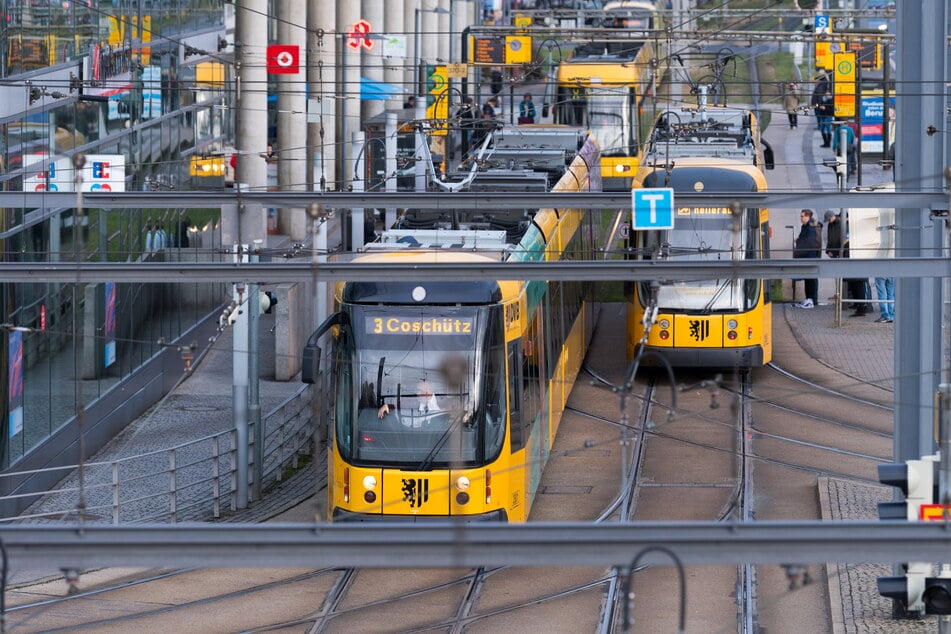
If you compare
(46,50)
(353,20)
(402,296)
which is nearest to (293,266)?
(402,296)

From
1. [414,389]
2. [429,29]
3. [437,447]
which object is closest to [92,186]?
[414,389]

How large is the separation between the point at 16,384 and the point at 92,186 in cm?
234

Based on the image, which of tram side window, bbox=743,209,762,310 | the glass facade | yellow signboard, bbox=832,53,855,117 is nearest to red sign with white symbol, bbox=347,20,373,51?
the glass facade

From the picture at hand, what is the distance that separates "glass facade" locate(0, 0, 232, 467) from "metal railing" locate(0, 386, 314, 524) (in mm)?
744

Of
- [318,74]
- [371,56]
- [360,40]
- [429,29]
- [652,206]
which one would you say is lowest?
[652,206]

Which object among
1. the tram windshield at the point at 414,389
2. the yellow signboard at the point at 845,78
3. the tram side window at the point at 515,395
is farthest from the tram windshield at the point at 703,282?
the yellow signboard at the point at 845,78

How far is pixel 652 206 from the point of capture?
12.5 meters

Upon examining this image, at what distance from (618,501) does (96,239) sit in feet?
26.7

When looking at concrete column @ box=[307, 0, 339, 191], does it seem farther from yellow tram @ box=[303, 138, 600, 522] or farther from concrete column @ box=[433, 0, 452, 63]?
yellow tram @ box=[303, 138, 600, 522]

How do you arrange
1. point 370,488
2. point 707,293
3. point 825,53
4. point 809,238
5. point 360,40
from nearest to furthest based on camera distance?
point 370,488 → point 707,293 → point 809,238 → point 360,40 → point 825,53

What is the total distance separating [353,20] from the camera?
3969 centimetres

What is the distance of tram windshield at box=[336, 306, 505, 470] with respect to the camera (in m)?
14.4

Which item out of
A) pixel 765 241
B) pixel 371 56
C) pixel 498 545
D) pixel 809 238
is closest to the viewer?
pixel 498 545

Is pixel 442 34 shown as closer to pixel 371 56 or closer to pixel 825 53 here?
pixel 371 56
